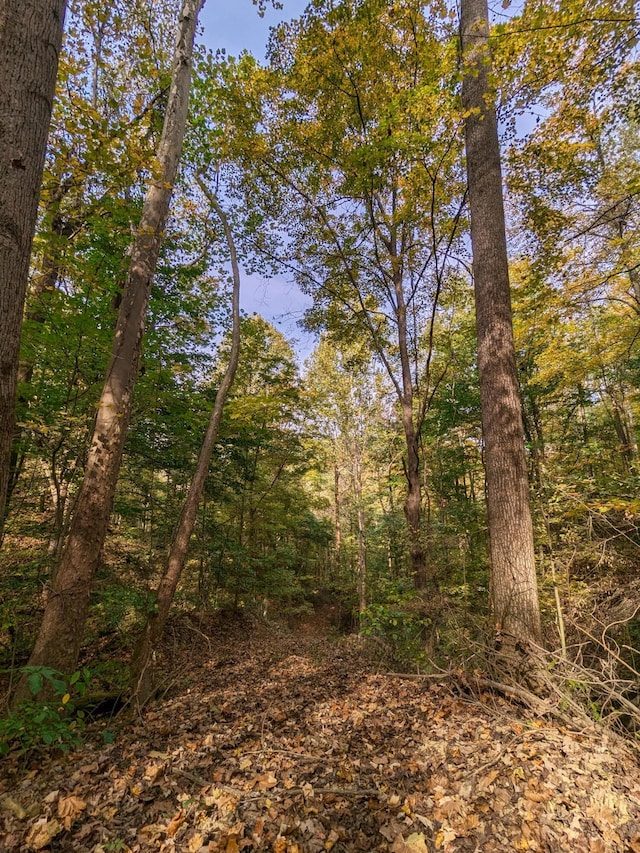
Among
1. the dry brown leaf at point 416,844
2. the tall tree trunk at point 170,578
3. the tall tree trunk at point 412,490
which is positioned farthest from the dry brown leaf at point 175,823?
the tall tree trunk at point 412,490

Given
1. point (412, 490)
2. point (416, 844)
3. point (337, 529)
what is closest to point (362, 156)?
point (412, 490)

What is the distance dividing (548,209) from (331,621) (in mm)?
19755

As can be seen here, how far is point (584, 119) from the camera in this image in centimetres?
520

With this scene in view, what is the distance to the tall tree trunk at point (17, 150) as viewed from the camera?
1.96m

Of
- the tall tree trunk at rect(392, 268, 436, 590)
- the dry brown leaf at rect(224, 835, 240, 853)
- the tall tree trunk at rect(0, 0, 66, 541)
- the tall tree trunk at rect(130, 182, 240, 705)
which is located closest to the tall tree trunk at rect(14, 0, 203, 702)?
the tall tree trunk at rect(130, 182, 240, 705)

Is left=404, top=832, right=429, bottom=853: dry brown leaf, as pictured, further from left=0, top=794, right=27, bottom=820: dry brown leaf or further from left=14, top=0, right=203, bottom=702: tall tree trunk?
left=14, top=0, right=203, bottom=702: tall tree trunk

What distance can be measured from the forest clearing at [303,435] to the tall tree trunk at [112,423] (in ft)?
0.11

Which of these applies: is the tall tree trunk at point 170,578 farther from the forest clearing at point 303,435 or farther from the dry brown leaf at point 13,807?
the dry brown leaf at point 13,807

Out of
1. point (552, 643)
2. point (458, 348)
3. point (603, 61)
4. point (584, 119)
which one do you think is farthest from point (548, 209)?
point (552, 643)

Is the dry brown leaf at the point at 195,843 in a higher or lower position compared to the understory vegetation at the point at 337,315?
lower

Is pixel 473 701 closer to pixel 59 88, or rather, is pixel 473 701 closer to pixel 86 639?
pixel 86 639

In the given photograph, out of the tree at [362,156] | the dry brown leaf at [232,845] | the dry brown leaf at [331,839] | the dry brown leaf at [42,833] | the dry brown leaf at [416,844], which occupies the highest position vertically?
the tree at [362,156]

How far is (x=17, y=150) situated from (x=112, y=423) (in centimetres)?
270

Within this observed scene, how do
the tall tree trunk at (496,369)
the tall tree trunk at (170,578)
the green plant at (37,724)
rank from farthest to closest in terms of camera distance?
the tall tree trunk at (170,578), the tall tree trunk at (496,369), the green plant at (37,724)
